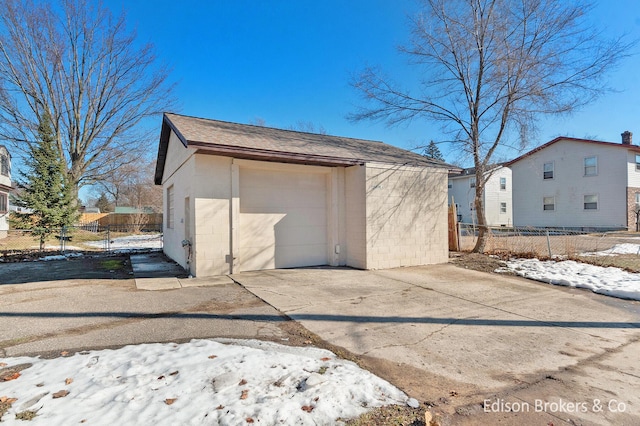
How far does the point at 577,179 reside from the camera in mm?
21141

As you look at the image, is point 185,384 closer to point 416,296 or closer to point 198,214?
point 416,296

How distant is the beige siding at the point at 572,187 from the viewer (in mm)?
19516

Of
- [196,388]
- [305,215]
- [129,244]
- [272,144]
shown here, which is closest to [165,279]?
[305,215]

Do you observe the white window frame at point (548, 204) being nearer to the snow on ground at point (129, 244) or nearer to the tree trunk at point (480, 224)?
the tree trunk at point (480, 224)

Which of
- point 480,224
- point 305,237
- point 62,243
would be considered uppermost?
point 480,224

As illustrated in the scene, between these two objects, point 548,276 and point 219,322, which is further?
point 548,276

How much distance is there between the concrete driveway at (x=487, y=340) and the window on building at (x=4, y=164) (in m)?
27.9

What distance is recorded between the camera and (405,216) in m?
9.30

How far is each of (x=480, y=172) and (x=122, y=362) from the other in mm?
10904

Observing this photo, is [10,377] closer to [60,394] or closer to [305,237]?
[60,394]

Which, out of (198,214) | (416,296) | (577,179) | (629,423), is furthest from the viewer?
(577,179)

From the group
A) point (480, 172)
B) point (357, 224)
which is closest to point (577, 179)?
point (480, 172)

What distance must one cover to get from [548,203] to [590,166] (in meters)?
3.39

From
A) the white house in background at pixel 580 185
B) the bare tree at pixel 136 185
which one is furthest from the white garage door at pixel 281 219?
the bare tree at pixel 136 185
